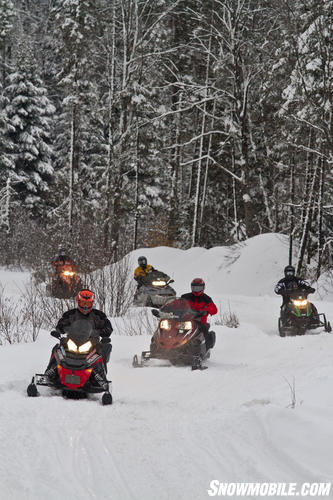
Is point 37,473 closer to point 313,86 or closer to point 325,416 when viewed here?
point 325,416

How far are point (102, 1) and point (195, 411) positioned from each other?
112ft

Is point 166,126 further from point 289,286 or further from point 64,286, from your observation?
point 289,286

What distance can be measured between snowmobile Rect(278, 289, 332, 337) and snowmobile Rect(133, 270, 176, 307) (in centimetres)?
473

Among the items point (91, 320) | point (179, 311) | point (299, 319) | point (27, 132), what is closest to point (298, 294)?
point (299, 319)

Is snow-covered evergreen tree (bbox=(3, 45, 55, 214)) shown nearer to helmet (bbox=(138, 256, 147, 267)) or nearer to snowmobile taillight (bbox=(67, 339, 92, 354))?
helmet (bbox=(138, 256, 147, 267))

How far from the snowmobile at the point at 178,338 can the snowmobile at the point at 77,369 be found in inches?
88.7

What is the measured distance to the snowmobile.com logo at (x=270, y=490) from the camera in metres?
3.89

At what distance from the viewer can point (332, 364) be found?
7836 mm

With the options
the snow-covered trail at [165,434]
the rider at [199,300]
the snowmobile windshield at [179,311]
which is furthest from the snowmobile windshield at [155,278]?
the snow-covered trail at [165,434]

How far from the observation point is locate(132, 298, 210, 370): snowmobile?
9398 millimetres

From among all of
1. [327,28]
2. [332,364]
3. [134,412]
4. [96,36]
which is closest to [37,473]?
[134,412]

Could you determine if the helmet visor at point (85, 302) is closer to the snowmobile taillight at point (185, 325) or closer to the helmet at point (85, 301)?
the helmet at point (85, 301)

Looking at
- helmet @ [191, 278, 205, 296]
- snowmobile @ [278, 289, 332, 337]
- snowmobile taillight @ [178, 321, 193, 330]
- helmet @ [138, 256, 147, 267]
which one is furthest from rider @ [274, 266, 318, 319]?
helmet @ [138, 256, 147, 267]

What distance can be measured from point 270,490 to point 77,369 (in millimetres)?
3480
